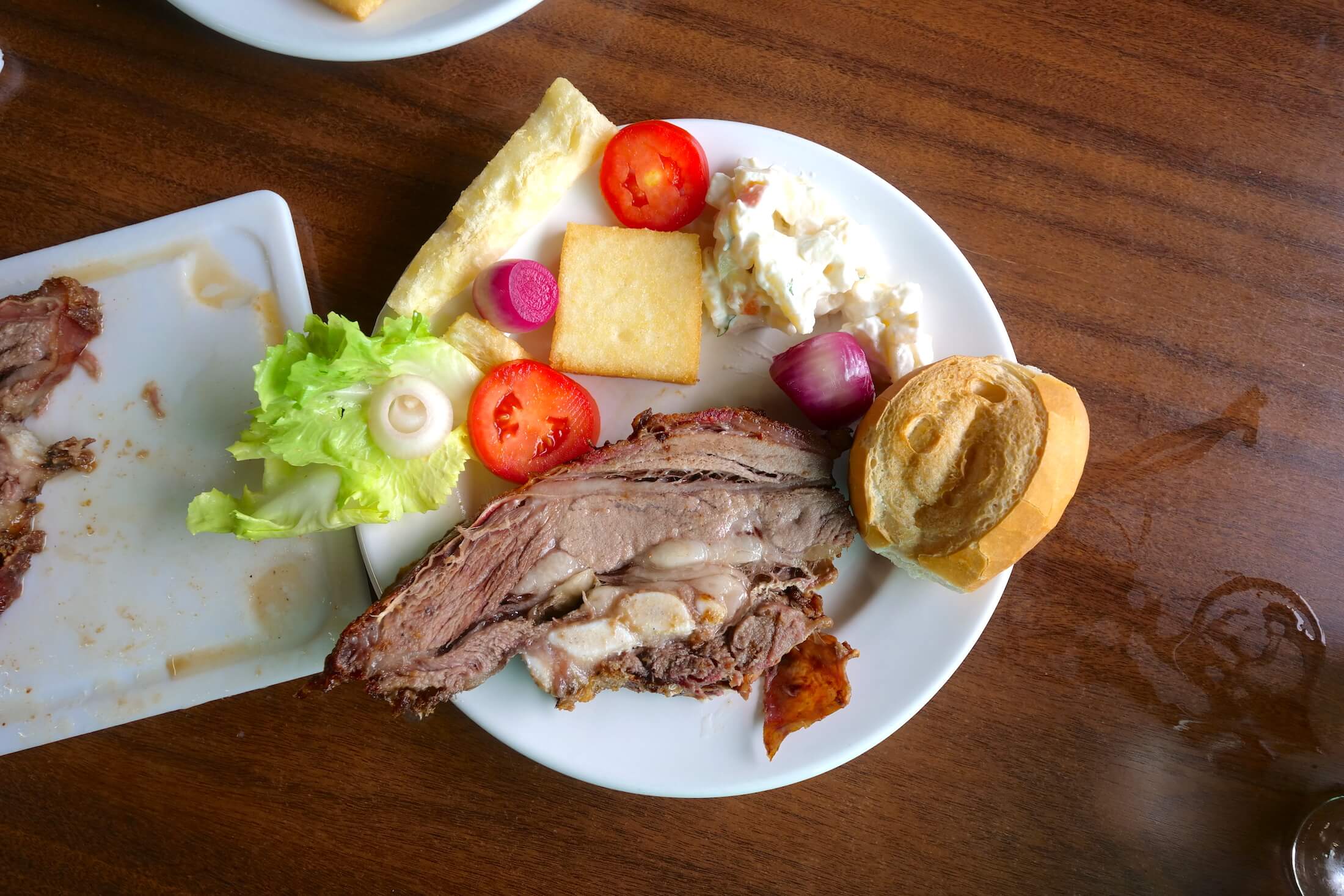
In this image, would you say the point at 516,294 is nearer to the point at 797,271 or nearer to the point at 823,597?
the point at 797,271

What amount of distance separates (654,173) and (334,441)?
3.89ft

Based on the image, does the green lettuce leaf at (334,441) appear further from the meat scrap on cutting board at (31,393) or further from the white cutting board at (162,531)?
the meat scrap on cutting board at (31,393)

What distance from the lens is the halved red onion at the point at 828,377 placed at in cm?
231

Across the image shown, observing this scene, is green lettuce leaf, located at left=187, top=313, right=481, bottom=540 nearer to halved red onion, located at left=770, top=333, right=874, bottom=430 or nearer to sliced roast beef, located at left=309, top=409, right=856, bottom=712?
sliced roast beef, located at left=309, top=409, right=856, bottom=712

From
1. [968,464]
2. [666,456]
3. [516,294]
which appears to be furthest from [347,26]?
[968,464]

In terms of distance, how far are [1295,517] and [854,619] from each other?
5.05ft

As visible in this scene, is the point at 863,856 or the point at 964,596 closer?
the point at 964,596

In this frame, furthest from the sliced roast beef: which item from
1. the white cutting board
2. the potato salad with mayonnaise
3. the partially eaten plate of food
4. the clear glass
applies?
the clear glass

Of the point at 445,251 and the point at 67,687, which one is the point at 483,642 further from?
the point at 67,687

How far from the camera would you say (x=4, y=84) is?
8.42 feet

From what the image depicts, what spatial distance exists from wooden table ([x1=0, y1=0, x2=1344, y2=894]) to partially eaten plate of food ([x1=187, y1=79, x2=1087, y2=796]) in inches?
12.6

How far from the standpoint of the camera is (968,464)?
7.09 feet

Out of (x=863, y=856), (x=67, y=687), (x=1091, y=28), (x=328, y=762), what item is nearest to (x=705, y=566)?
(x=863, y=856)

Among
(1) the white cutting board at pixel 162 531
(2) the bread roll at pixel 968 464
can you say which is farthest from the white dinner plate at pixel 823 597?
(1) the white cutting board at pixel 162 531
